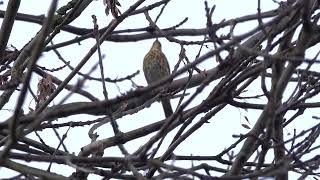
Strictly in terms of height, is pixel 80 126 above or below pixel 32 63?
above

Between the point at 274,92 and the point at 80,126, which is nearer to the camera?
the point at 274,92

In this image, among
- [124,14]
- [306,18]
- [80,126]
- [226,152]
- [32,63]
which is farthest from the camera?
[80,126]

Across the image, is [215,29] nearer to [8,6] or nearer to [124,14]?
[124,14]

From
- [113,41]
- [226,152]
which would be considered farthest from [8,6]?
[226,152]

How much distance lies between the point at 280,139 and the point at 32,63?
1565 millimetres

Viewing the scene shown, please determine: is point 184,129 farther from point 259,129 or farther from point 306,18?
point 306,18

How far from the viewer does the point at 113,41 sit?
5719 mm

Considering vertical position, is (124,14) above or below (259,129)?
above

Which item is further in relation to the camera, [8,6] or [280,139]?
[8,6]

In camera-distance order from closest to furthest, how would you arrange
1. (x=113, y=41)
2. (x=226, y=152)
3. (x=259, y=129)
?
(x=259, y=129) < (x=226, y=152) < (x=113, y=41)

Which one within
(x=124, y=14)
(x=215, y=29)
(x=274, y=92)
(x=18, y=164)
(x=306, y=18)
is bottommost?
(x=18, y=164)

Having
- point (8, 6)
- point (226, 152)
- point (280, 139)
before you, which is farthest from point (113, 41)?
point (280, 139)

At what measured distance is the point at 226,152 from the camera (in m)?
3.90

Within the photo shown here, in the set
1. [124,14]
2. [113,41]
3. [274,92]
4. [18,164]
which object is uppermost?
[113,41]
